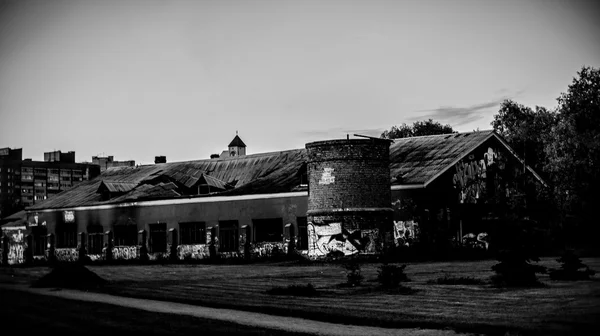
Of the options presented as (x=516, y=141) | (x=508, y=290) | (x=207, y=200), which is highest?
(x=516, y=141)

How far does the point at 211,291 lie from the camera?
19.8 metres

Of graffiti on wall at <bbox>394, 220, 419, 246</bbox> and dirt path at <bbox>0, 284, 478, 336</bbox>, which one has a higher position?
graffiti on wall at <bbox>394, 220, 419, 246</bbox>

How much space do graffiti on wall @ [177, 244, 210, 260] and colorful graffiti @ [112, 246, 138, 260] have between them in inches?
151

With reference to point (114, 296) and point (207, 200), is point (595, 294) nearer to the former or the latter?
point (114, 296)

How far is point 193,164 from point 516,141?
2596 centimetres

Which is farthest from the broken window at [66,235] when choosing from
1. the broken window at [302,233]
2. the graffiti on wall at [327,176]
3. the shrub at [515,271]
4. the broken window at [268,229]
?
the shrub at [515,271]

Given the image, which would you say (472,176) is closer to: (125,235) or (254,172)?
(254,172)

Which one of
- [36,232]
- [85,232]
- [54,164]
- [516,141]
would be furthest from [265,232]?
[54,164]

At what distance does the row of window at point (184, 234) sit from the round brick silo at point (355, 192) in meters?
5.84

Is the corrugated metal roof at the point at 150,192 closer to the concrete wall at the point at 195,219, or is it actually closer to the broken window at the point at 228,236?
the concrete wall at the point at 195,219

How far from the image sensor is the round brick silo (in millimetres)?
36000

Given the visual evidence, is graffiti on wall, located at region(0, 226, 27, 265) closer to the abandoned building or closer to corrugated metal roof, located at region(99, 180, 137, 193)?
the abandoned building

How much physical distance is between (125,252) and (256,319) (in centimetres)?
3756

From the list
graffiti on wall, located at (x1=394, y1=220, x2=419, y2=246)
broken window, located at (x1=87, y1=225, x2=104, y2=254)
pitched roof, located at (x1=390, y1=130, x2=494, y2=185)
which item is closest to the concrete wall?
broken window, located at (x1=87, y1=225, x2=104, y2=254)
